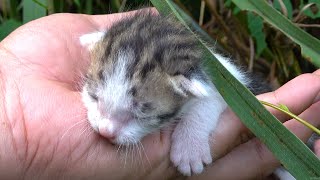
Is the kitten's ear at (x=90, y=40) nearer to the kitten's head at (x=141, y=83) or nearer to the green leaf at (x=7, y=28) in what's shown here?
the kitten's head at (x=141, y=83)

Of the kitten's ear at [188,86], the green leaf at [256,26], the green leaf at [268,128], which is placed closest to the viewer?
the green leaf at [268,128]

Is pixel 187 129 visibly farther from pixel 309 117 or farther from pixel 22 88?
pixel 22 88

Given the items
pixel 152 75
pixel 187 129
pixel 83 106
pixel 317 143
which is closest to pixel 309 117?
pixel 317 143

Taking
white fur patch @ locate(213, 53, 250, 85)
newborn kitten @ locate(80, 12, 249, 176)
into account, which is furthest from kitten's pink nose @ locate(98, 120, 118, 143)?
white fur patch @ locate(213, 53, 250, 85)

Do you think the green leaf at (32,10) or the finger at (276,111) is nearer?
the finger at (276,111)

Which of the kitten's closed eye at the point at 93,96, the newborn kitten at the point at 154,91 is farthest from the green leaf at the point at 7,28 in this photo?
the kitten's closed eye at the point at 93,96

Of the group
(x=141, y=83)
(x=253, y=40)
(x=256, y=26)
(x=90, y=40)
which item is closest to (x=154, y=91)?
(x=141, y=83)
